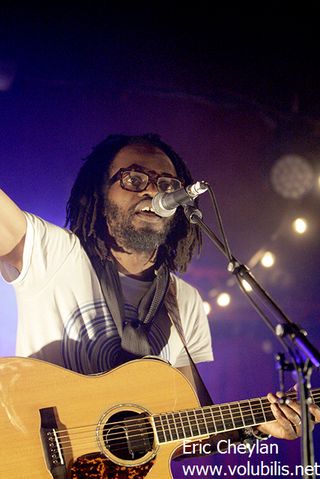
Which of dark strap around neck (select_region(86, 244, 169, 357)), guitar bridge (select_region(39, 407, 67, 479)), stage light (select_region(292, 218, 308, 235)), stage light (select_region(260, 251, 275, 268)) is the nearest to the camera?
guitar bridge (select_region(39, 407, 67, 479))

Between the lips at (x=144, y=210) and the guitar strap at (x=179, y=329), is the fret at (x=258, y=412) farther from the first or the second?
the lips at (x=144, y=210)

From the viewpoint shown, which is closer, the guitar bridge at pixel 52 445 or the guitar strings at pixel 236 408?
the guitar bridge at pixel 52 445

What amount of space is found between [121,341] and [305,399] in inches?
38.1

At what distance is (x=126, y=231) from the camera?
2.28 meters

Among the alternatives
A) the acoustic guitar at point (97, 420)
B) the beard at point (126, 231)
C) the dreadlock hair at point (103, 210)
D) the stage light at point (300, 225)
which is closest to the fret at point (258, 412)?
the acoustic guitar at point (97, 420)

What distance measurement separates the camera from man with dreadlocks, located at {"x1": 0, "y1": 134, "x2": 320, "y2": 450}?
2.05 metres

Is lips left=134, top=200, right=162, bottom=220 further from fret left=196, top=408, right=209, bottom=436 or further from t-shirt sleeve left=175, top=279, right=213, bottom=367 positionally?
fret left=196, top=408, right=209, bottom=436

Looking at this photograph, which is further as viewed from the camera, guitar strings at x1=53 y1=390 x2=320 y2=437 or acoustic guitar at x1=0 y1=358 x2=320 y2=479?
guitar strings at x1=53 y1=390 x2=320 y2=437

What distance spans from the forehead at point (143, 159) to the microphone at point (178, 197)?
0.52 m

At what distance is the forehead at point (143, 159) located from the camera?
2.33 m

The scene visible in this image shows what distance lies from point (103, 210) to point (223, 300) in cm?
70

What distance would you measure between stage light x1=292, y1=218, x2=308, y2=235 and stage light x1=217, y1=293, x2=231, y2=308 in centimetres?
54

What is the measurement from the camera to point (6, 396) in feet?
5.52

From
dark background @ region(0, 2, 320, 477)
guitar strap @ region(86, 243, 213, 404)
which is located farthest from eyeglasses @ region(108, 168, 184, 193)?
guitar strap @ region(86, 243, 213, 404)
